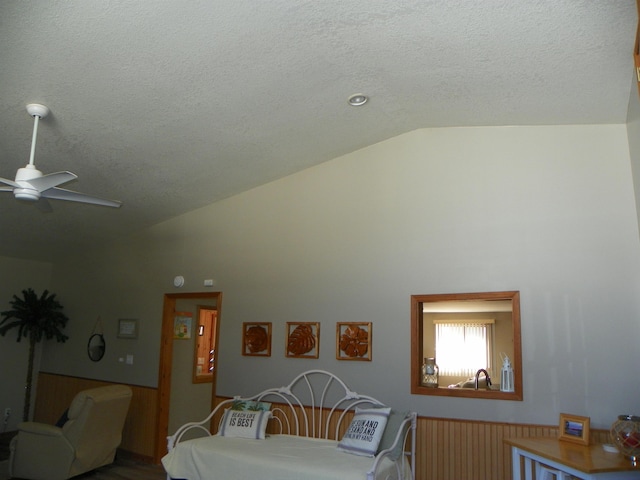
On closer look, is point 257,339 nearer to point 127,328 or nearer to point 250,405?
point 250,405

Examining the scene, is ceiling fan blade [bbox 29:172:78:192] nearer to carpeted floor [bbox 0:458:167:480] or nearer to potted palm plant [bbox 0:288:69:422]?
carpeted floor [bbox 0:458:167:480]

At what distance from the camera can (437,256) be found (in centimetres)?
487

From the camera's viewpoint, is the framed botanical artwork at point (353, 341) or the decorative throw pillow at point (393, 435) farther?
the framed botanical artwork at point (353, 341)

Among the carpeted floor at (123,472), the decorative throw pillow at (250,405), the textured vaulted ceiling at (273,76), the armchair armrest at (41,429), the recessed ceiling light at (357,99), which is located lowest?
the carpeted floor at (123,472)

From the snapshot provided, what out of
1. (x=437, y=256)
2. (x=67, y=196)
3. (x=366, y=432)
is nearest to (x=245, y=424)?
(x=366, y=432)

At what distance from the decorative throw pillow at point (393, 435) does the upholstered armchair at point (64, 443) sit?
3.05 m

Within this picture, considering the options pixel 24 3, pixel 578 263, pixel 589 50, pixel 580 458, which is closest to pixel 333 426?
pixel 580 458

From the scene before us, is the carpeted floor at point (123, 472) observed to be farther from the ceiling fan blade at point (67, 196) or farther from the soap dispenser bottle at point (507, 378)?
the soap dispenser bottle at point (507, 378)

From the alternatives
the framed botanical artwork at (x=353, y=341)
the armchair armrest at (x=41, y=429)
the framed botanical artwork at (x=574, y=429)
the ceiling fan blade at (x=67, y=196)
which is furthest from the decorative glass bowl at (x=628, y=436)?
the armchair armrest at (x=41, y=429)

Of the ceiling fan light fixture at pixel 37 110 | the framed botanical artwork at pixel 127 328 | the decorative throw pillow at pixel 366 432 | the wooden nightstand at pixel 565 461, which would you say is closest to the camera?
the wooden nightstand at pixel 565 461

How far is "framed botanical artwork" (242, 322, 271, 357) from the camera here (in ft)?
18.9

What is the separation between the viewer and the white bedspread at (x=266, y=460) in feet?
13.8

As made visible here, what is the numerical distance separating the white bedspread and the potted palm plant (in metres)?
3.77

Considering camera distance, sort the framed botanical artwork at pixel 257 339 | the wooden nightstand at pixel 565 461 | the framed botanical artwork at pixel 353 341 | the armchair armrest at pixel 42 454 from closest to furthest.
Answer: the wooden nightstand at pixel 565 461 < the framed botanical artwork at pixel 353 341 < the armchair armrest at pixel 42 454 < the framed botanical artwork at pixel 257 339
